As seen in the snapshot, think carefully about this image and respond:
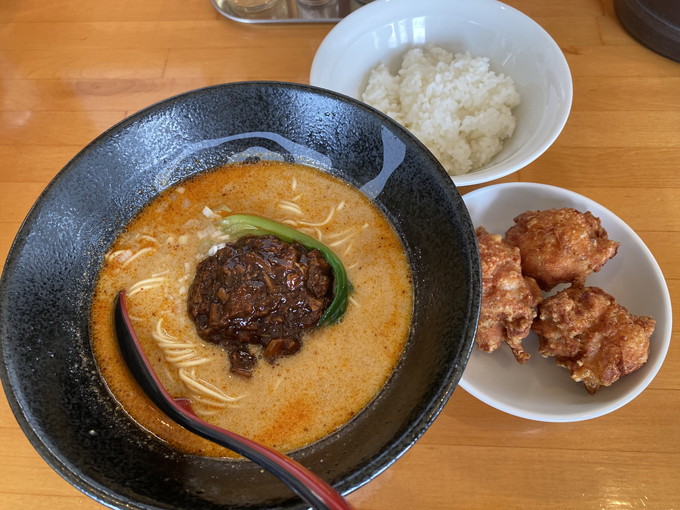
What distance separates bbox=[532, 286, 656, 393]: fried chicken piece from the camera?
1376mm

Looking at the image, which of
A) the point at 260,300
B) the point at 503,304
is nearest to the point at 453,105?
the point at 503,304

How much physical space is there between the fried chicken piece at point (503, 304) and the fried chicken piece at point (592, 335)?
6 centimetres

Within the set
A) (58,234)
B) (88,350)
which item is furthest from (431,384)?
(58,234)

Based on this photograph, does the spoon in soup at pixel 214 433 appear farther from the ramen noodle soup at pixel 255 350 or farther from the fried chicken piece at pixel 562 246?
the fried chicken piece at pixel 562 246

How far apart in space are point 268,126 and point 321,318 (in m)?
0.60

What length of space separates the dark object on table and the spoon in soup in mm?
2147

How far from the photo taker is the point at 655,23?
6.98 feet

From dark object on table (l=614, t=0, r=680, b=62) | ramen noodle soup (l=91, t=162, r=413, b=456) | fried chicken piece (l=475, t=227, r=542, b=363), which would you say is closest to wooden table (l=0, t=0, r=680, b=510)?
dark object on table (l=614, t=0, r=680, b=62)

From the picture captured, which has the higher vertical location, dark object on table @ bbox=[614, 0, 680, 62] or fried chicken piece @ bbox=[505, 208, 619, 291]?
dark object on table @ bbox=[614, 0, 680, 62]

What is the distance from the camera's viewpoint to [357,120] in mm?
1463

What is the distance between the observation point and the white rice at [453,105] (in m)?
1.89

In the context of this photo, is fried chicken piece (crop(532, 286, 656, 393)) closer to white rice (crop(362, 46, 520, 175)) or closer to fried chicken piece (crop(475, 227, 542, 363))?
fried chicken piece (crop(475, 227, 542, 363))

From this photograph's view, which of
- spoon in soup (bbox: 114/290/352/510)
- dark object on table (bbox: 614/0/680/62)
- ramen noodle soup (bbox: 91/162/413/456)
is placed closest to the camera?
spoon in soup (bbox: 114/290/352/510)

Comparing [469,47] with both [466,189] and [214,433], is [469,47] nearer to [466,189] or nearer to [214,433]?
[466,189]
